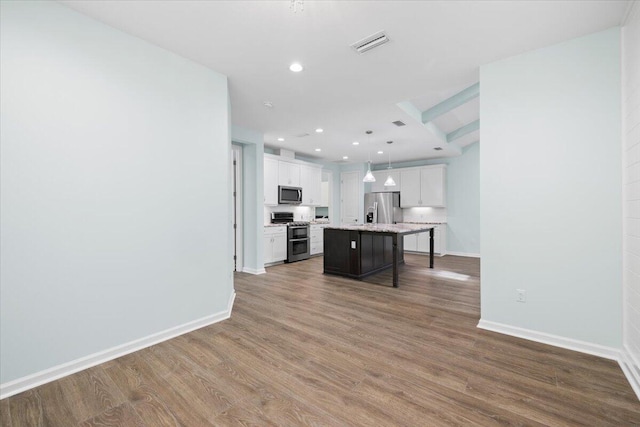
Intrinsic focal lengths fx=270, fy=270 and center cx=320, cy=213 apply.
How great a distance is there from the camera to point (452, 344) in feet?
8.04

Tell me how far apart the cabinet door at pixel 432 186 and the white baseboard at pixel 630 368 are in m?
5.60

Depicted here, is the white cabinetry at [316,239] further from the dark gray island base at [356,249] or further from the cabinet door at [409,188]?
the cabinet door at [409,188]

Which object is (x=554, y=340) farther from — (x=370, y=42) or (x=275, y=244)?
(x=275, y=244)

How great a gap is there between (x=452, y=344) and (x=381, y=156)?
230 inches

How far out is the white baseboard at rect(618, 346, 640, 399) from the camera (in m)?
1.83

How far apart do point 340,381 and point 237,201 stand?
4.06 meters

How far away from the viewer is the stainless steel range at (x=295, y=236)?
627 cm

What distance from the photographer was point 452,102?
4.17m

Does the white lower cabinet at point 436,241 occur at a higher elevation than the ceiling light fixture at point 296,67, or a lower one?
lower

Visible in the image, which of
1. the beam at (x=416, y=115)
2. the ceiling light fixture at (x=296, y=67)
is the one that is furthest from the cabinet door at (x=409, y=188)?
the ceiling light fixture at (x=296, y=67)

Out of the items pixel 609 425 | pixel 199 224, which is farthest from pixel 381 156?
pixel 609 425

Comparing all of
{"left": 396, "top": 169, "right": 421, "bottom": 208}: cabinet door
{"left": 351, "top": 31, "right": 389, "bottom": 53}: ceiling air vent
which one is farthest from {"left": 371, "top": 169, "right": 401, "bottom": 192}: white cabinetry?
{"left": 351, "top": 31, "right": 389, "bottom": 53}: ceiling air vent

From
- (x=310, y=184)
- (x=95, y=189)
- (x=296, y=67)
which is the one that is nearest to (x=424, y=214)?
(x=310, y=184)

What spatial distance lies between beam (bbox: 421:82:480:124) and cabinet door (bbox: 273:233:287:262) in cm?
373
